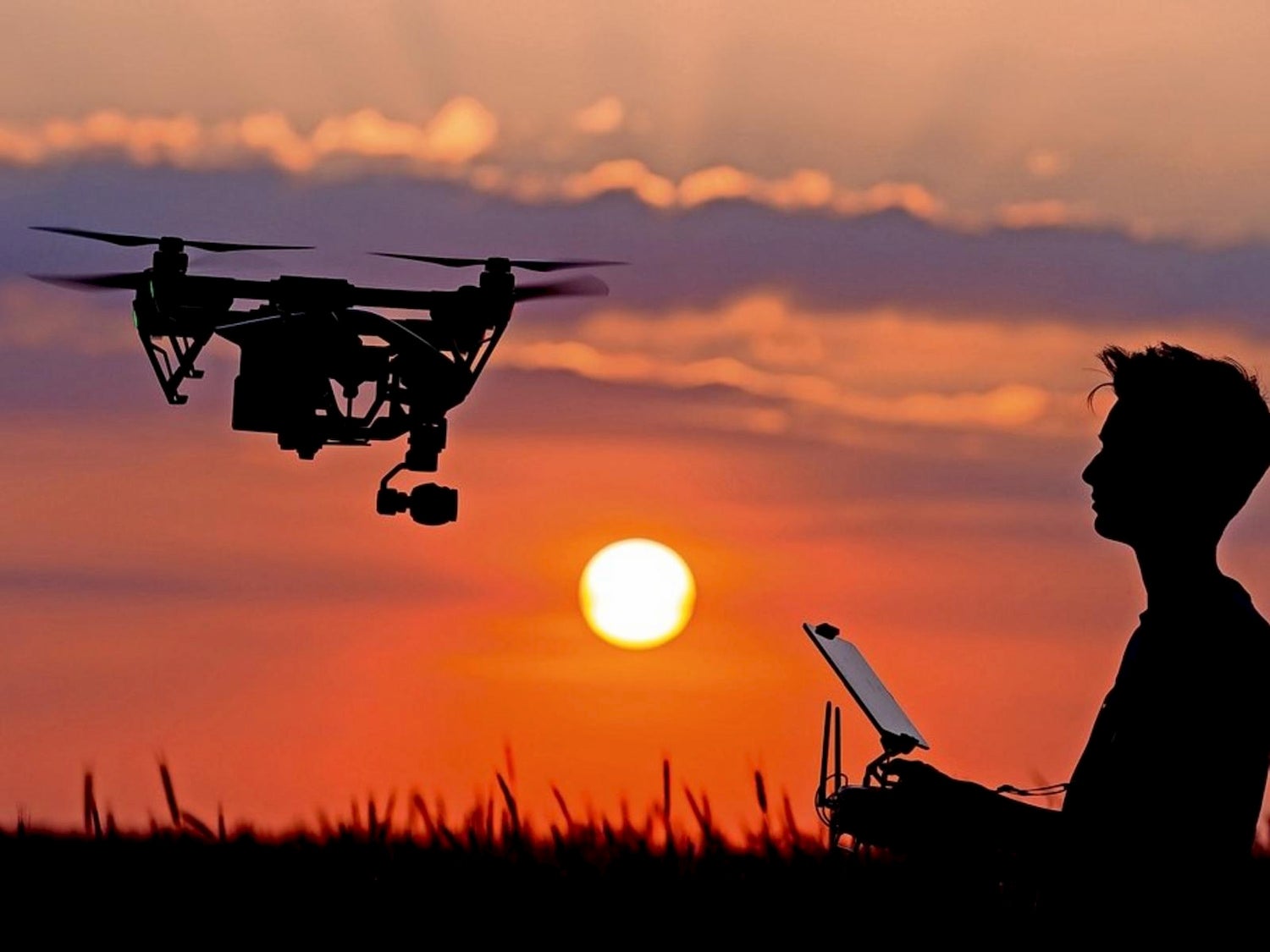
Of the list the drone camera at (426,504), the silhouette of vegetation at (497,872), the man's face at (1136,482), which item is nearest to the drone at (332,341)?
the drone camera at (426,504)

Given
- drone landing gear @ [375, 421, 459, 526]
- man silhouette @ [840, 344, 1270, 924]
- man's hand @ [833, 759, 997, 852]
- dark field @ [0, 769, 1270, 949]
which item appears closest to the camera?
man silhouette @ [840, 344, 1270, 924]

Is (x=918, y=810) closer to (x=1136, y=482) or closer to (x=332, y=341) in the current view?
(x=1136, y=482)

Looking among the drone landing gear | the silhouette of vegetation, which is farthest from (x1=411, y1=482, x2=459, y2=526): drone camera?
the silhouette of vegetation

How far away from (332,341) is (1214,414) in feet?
52.7

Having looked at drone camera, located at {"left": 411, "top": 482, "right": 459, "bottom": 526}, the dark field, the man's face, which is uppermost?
drone camera, located at {"left": 411, "top": 482, "right": 459, "bottom": 526}

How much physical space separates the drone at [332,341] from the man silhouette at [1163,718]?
529 inches

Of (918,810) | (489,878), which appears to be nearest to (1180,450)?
(918,810)

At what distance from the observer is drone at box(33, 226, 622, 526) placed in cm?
2036

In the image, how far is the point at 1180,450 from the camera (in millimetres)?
5770

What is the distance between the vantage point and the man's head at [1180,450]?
5.75 m

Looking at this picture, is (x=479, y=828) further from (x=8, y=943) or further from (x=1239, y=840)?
(x=1239, y=840)

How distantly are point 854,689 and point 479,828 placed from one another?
256 inches

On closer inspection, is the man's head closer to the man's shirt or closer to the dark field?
the man's shirt

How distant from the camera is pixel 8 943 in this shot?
1062cm
